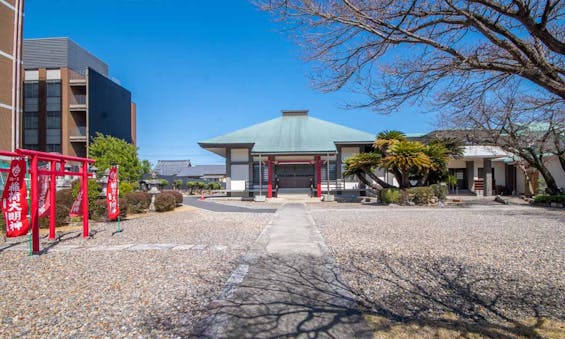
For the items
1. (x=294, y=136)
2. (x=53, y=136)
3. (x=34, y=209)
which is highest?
(x=53, y=136)

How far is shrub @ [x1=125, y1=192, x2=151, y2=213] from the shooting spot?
46.4 ft

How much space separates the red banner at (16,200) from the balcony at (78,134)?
29000 mm

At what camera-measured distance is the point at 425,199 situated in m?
17.1

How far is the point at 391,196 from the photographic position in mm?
17484

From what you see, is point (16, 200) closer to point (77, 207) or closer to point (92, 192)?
point (77, 207)

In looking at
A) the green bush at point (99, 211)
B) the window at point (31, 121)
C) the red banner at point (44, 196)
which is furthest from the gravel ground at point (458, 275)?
the window at point (31, 121)

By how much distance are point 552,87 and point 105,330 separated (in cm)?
462

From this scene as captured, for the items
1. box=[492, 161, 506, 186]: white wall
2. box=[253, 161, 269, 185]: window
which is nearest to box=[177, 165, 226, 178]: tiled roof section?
box=[253, 161, 269, 185]: window

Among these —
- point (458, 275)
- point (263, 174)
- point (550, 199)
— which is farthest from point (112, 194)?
point (550, 199)

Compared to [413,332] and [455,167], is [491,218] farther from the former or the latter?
[455,167]

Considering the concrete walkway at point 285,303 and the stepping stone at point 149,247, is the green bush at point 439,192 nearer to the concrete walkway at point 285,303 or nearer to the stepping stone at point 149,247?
the concrete walkway at point 285,303

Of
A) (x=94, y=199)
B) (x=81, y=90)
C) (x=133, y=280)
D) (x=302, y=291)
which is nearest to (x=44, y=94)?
(x=81, y=90)

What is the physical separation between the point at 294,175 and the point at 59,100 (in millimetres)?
25470

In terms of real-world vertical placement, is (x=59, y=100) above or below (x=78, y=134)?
above
